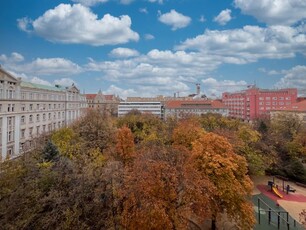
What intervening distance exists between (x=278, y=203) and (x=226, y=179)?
11.1 metres

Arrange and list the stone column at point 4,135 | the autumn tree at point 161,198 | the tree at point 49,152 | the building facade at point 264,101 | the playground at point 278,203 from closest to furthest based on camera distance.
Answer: the autumn tree at point 161,198, the playground at point 278,203, the tree at point 49,152, the stone column at point 4,135, the building facade at point 264,101

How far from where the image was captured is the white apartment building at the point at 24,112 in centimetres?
3394

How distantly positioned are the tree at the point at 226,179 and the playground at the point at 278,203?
4.41 m

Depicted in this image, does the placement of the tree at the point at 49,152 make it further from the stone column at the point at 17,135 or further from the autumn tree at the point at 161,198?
the stone column at the point at 17,135

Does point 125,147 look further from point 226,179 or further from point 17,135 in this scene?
point 17,135

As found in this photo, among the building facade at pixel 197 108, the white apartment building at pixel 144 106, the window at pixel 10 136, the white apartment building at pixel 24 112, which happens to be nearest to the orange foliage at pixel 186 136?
the white apartment building at pixel 24 112

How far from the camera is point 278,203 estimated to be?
73.9 ft

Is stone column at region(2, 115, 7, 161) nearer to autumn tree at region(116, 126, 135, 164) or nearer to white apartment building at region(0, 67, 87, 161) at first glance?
white apartment building at region(0, 67, 87, 161)

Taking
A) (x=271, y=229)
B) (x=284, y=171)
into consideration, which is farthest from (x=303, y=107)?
(x=271, y=229)

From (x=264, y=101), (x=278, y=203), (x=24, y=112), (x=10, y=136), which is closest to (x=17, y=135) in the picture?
(x=10, y=136)

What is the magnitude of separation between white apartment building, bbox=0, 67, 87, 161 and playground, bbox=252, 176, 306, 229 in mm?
28275

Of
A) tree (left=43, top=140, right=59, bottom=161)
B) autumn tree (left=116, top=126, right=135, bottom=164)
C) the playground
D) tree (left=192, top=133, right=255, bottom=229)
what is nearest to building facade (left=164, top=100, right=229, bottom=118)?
the playground

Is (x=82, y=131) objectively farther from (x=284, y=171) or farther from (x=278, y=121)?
(x=278, y=121)

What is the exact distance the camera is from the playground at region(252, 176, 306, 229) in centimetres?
1836
